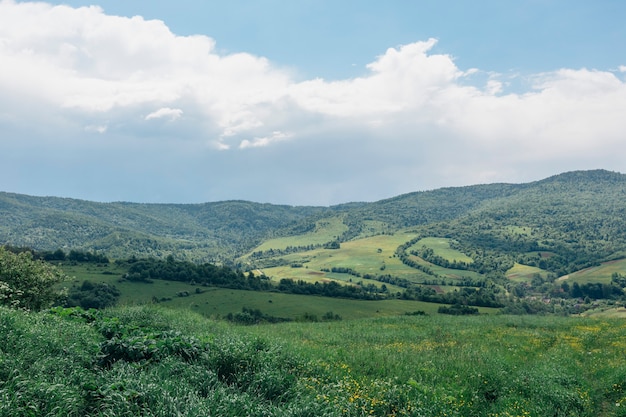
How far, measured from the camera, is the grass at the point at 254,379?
9578 millimetres

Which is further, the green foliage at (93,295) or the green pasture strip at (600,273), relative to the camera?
the green pasture strip at (600,273)

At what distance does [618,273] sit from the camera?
157000 millimetres

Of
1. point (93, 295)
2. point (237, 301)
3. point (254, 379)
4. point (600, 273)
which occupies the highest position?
point (254, 379)

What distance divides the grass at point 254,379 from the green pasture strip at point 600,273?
169m

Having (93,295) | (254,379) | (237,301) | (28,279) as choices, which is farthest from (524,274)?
(254,379)

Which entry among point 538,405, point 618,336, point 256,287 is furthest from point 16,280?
point 256,287

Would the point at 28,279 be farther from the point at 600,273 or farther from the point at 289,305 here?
the point at 600,273

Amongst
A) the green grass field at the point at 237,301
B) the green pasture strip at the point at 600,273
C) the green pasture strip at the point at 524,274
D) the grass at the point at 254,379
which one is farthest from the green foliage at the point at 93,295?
the green pasture strip at the point at 600,273

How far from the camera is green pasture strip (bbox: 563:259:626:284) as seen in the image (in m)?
156

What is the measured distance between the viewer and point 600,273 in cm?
16538

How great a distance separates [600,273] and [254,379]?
200 m

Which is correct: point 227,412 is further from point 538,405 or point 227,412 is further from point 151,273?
point 151,273

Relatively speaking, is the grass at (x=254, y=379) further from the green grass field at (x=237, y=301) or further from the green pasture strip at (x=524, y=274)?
the green pasture strip at (x=524, y=274)

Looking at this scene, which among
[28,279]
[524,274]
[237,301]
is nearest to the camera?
[28,279]
